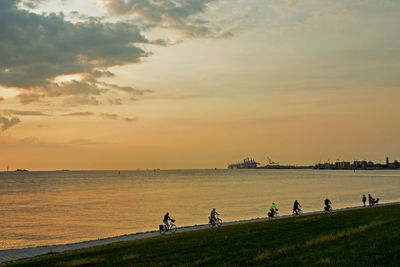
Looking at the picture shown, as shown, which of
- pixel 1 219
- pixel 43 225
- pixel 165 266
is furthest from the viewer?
pixel 1 219

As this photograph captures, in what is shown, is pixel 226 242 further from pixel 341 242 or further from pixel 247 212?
pixel 247 212

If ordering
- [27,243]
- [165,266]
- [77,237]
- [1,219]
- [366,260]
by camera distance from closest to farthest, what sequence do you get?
[366,260]
[165,266]
[27,243]
[77,237]
[1,219]

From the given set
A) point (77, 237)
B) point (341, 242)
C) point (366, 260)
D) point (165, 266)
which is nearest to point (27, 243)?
point (77, 237)

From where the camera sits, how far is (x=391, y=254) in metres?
13.7

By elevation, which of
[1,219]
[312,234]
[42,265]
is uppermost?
[312,234]

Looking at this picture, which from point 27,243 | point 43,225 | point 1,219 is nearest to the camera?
point 27,243

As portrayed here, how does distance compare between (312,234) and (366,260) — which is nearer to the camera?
(366,260)

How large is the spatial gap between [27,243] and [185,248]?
Result: 98.2 ft

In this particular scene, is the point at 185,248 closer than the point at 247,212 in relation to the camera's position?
Yes

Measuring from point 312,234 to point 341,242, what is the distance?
15.0ft

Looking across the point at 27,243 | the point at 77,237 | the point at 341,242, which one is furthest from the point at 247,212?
the point at 341,242

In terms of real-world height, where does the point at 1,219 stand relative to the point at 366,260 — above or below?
below

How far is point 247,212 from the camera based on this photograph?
6844 centimetres

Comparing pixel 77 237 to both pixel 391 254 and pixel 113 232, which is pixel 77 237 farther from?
pixel 391 254
